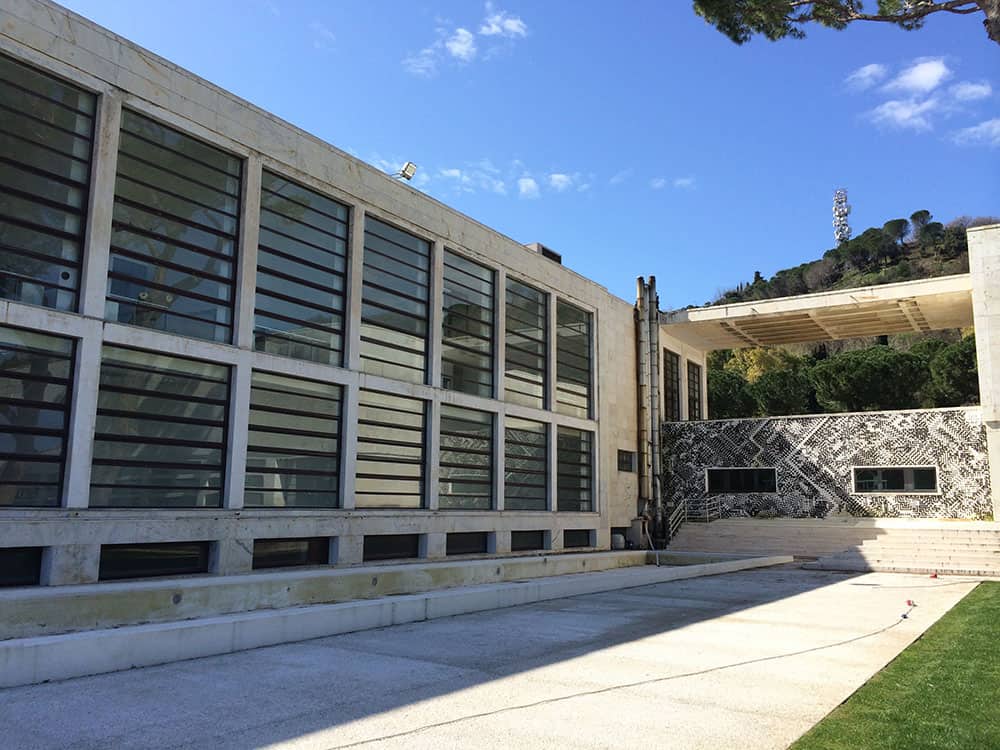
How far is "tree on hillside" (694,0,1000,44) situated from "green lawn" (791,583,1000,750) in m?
7.99

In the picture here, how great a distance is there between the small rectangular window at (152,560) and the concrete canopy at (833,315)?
2270cm

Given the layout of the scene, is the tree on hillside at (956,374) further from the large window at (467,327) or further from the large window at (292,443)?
the large window at (292,443)

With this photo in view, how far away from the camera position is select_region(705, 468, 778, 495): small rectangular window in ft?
101

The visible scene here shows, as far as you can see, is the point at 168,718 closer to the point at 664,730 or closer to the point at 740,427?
the point at 664,730

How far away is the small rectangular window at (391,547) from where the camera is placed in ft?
58.0

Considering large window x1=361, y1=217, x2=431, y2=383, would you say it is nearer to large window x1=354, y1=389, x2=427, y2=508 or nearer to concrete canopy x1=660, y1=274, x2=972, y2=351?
large window x1=354, y1=389, x2=427, y2=508

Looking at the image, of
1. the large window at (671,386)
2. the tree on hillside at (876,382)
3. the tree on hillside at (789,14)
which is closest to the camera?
the tree on hillside at (789,14)

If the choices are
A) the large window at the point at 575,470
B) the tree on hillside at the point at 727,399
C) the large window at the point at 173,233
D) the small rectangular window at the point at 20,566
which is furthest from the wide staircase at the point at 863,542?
the tree on hillside at the point at 727,399

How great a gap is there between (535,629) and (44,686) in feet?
20.1

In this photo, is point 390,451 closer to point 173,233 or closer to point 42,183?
point 173,233

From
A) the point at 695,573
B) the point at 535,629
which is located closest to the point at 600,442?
A: the point at 695,573

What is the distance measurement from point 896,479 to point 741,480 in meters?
5.49

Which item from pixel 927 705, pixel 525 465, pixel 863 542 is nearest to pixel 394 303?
pixel 525 465

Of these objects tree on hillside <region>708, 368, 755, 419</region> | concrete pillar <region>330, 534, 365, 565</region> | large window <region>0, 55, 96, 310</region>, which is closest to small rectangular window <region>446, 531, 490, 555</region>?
concrete pillar <region>330, 534, 365, 565</region>
